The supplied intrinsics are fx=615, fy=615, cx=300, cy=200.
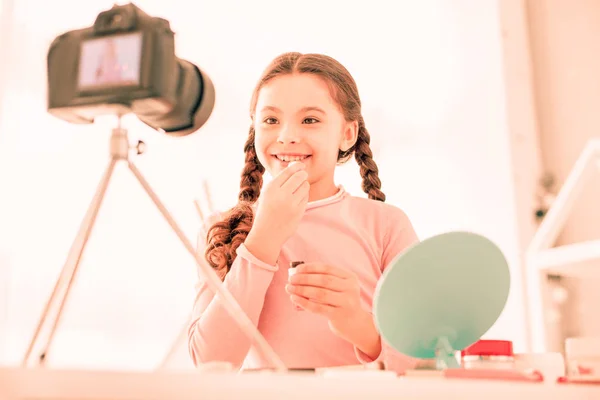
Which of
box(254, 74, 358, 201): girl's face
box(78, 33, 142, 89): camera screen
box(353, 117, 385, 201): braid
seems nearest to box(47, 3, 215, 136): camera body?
box(78, 33, 142, 89): camera screen

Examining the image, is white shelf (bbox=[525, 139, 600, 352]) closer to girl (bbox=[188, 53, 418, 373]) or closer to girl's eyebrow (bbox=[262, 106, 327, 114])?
girl (bbox=[188, 53, 418, 373])

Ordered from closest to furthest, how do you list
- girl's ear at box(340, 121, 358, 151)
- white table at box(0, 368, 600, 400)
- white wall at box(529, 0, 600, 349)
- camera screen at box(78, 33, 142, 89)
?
white table at box(0, 368, 600, 400) → camera screen at box(78, 33, 142, 89) → girl's ear at box(340, 121, 358, 151) → white wall at box(529, 0, 600, 349)

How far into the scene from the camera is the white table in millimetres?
338

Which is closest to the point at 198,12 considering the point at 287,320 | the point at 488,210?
the point at 488,210

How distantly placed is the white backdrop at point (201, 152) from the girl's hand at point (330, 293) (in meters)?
1.00

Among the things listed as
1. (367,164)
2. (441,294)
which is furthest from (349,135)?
(441,294)

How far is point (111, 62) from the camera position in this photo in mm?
486

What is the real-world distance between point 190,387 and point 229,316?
0.42 m

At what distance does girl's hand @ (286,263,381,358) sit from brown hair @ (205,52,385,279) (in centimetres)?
24

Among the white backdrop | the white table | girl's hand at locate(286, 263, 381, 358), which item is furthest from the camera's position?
the white backdrop

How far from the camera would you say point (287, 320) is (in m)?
0.87

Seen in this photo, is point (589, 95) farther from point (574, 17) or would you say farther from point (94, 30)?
point (94, 30)

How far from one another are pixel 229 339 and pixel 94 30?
411 millimetres

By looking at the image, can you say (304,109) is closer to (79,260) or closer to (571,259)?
(79,260)
